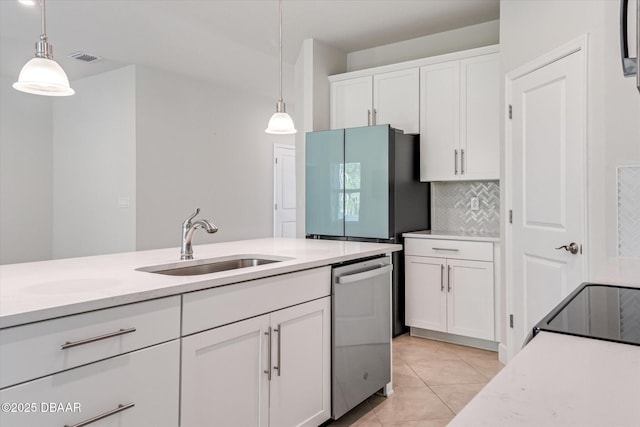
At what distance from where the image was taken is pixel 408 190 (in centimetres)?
393

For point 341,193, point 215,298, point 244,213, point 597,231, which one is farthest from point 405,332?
point 244,213

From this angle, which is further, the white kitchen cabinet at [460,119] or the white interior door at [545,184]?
the white kitchen cabinet at [460,119]

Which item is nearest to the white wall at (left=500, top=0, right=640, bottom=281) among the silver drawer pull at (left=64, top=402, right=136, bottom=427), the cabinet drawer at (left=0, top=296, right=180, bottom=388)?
the cabinet drawer at (left=0, top=296, right=180, bottom=388)

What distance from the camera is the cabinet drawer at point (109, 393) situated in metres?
1.14

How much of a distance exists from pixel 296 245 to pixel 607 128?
1793 millimetres

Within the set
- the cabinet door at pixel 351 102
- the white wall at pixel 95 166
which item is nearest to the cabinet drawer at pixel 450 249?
the cabinet door at pixel 351 102

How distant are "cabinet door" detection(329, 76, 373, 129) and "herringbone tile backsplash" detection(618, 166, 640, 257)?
2591 millimetres

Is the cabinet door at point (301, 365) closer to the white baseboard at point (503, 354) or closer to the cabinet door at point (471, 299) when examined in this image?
the white baseboard at point (503, 354)

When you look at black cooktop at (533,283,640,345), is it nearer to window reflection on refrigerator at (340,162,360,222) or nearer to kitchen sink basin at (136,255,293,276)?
kitchen sink basin at (136,255,293,276)

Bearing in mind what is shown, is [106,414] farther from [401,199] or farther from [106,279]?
[401,199]

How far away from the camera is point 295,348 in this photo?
200 cm

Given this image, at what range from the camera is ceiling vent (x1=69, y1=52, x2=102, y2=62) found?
186 inches

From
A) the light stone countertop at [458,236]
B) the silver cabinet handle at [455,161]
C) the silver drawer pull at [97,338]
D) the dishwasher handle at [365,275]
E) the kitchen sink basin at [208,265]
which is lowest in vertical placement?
the silver drawer pull at [97,338]

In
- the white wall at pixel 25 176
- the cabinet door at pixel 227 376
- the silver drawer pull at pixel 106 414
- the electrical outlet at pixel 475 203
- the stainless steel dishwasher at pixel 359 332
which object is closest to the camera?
the silver drawer pull at pixel 106 414
